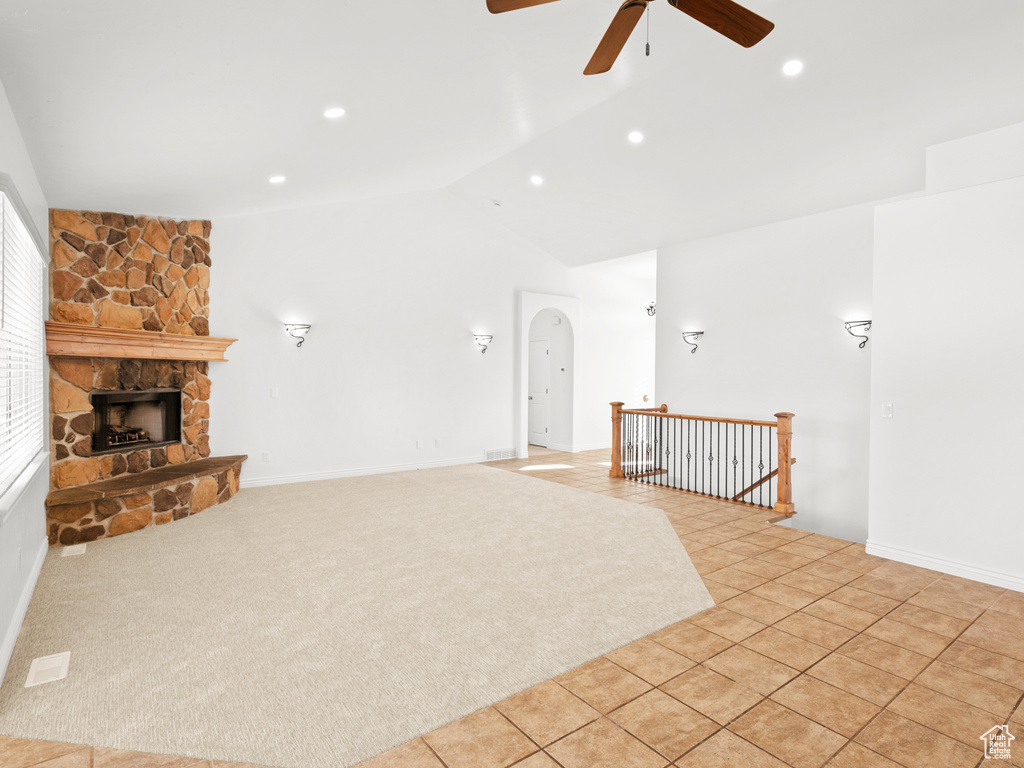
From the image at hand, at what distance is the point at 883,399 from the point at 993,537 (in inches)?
44.6

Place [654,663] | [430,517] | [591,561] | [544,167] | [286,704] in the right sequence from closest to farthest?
[286,704], [654,663], [591,561], [430,517], [544,167]

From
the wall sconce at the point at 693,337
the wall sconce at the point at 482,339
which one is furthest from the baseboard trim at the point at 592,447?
the wall sconce at the point at 693,337

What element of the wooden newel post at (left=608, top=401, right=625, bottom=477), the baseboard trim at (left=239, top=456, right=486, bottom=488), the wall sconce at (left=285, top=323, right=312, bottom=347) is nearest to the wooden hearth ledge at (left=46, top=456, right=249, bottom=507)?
the baseboard trim at (left=239, top=456, right=486, bottom=488)

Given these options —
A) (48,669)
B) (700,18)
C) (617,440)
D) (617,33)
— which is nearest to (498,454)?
(617,440)

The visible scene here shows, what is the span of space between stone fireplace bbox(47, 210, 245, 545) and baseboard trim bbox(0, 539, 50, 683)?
629 mm

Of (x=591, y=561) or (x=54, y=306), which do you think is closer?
(x=591, y=561)

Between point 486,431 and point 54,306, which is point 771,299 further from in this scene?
point 54,306

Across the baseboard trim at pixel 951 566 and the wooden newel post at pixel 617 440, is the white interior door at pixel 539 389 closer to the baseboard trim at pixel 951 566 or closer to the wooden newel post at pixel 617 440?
the wooden newel post at pixel 617 440

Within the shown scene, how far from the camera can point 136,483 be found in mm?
4992

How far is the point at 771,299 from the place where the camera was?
665 centimetres

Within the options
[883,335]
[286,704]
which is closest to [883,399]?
[883,335]

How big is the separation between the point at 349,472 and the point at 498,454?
2.42 metres

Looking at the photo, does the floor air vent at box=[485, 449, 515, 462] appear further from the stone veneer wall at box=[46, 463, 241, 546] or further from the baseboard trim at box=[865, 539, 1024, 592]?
the baseboard trim at box=[865, 539, 1024, 592]

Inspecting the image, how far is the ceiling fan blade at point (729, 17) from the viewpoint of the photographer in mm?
2377
